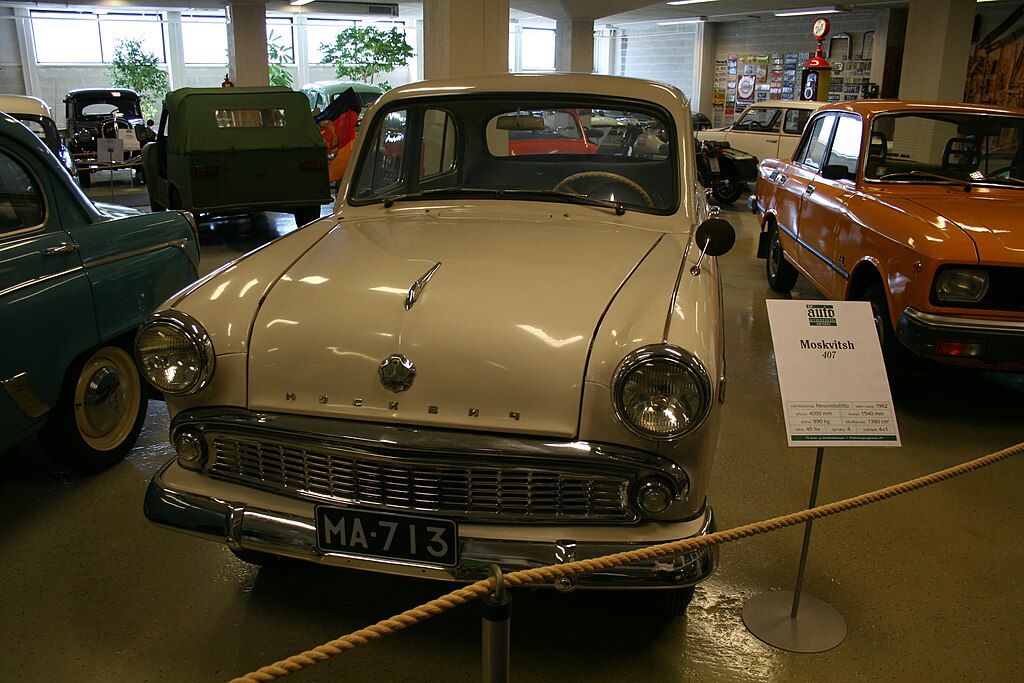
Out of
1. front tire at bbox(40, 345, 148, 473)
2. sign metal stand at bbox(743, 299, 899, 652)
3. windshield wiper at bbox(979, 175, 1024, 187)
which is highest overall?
windshield wiper at bbox(979, 175, 1024, 187)

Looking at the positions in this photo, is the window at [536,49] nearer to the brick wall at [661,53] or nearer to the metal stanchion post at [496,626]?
the brick wall at [661,53]

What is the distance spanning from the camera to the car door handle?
347 centimetres

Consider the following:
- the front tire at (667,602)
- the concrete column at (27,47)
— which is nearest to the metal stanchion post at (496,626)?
the front tire at (667,602)

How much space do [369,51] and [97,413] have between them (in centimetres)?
2416

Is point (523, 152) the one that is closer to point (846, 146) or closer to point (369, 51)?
point (846, 146)

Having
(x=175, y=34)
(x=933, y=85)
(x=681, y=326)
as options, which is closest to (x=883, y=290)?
(x=681, y=326)

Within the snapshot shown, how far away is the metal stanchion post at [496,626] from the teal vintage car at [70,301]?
2275 mm

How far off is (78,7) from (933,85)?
70.2 feet

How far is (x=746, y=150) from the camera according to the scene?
13.0 m

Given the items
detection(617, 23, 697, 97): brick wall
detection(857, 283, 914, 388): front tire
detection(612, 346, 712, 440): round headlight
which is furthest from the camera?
detection(617, 23, 697, 97): brick wall

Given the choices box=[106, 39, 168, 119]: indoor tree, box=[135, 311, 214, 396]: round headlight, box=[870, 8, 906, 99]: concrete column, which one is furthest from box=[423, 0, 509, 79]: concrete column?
box=[106, 39, 168, 119]: indoor tree

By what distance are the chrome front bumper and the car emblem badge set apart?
1.36 ft

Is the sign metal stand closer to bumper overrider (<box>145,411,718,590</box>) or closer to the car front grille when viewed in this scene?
bumper overrider (<box>145,411,718,590</box>)

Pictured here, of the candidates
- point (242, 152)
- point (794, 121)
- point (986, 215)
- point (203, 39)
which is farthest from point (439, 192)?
point (203, 39)
